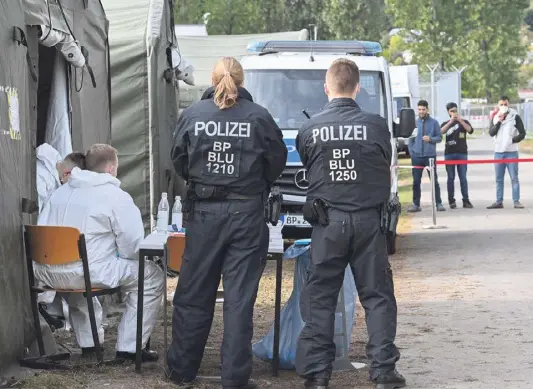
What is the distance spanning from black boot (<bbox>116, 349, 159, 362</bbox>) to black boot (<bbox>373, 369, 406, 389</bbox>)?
1681mm

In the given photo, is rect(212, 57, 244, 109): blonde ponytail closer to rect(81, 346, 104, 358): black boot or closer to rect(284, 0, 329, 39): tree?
rect(81, 346, 104, 358): black boot

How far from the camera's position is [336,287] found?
23.2 ft

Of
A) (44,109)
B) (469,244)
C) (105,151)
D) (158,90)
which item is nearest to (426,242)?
(469,244)

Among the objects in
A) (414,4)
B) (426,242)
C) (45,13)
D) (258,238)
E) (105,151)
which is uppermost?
(414,4)

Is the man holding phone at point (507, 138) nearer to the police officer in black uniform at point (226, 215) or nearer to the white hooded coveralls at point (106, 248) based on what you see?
the white hooded coveralls at point (106, 248)

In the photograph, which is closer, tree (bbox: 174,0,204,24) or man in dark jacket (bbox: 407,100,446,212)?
man in dark jacket (bbox: 407,100,446,212)

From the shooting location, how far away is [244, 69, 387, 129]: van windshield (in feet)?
44.0

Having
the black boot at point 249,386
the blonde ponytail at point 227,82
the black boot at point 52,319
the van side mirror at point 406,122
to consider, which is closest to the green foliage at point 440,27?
the van side mirror at point 406,122

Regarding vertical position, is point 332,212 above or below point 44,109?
below

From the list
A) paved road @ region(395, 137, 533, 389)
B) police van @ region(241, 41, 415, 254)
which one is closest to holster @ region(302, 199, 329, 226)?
paved road @ region(395, 137, 533, 389)

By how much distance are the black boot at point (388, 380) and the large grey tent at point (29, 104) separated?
230 cm

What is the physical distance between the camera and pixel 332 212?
699 centimetres

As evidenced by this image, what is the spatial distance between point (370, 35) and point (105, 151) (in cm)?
4959

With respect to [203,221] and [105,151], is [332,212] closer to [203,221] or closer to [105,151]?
[203,221]
